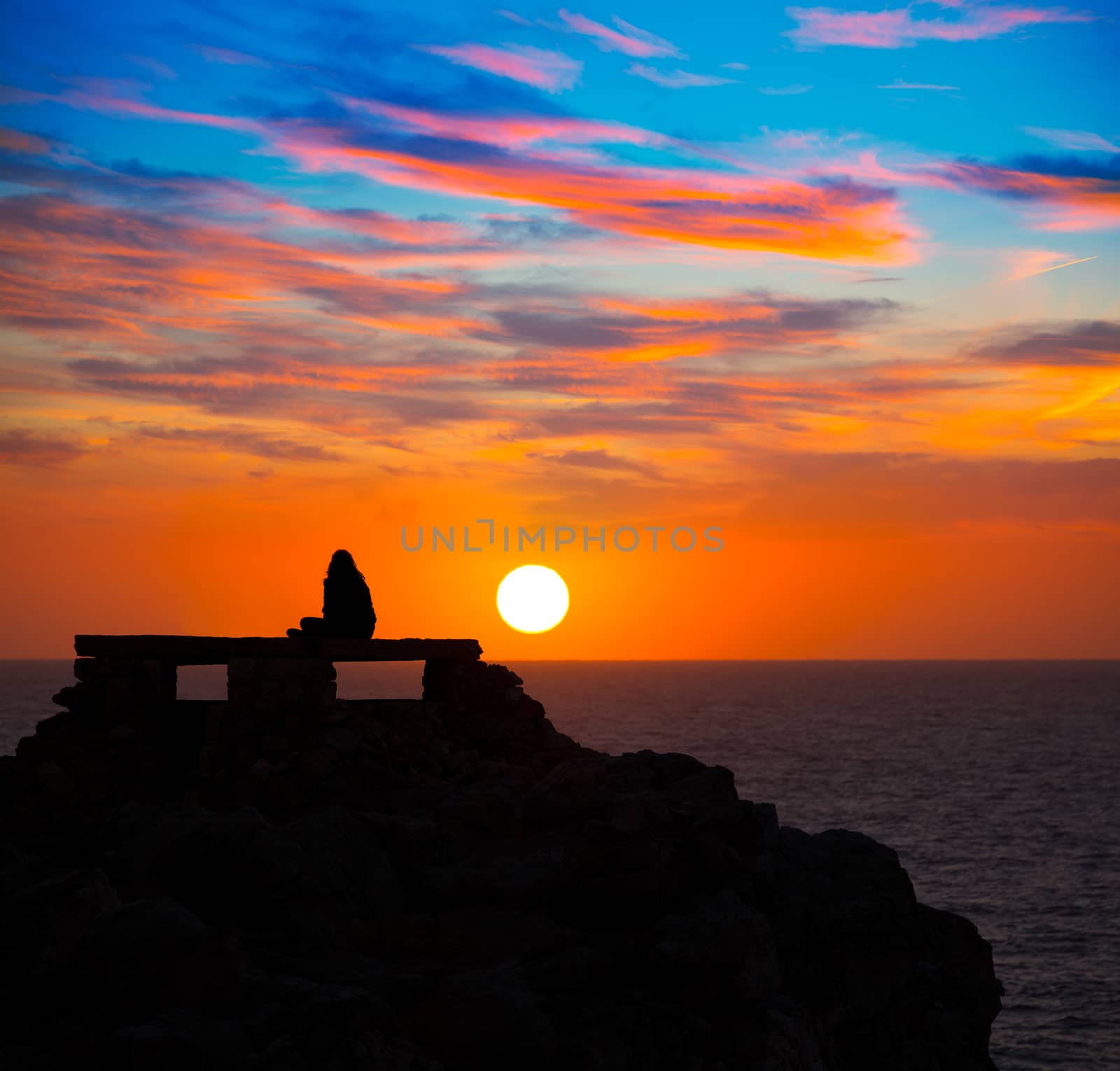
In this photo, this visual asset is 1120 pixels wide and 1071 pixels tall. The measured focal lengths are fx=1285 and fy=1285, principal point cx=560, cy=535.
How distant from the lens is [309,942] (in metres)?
11.2

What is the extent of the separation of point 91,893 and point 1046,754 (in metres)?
111

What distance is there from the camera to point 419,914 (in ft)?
41.3

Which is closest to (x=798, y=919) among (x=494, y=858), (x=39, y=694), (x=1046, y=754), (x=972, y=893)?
(x=494, y=858)

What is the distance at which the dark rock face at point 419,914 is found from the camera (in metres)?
9.16

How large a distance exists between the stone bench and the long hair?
4.73ft

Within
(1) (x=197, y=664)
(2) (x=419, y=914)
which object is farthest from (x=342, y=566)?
(2) (x=419, y=914)

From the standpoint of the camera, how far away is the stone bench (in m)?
16.7

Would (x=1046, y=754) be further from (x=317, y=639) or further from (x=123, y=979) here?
(x=123, y=979)

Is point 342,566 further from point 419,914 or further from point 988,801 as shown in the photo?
point 988,801

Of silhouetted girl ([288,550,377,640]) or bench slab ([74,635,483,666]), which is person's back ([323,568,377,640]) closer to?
silhouetted girl ([288,550,377,640])

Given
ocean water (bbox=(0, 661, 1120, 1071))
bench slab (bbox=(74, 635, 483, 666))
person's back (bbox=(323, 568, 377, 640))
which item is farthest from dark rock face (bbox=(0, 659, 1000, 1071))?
ocean water (bbox=(0, 661, 1120, 1071))

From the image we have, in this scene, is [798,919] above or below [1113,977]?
above

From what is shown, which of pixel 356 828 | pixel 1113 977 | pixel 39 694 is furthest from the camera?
pixel 39 694

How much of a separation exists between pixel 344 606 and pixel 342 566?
25.8 inches
